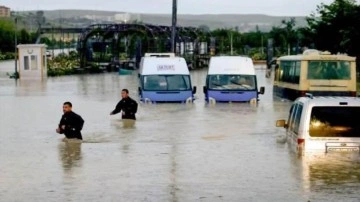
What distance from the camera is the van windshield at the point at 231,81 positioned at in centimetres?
4050

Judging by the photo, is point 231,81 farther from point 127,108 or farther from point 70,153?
point 70,153

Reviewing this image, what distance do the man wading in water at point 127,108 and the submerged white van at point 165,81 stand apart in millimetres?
9291

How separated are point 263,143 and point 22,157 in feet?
20.9

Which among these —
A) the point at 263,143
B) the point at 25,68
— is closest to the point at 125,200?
the point at 263,143

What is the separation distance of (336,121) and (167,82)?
2334 centimetres

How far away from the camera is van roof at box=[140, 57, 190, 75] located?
4091cm

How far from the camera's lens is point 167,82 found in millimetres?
40562

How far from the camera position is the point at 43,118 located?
108 feet

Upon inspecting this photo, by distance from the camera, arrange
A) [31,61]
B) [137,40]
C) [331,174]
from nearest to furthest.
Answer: [331,174]
[31,61]
[137,40]

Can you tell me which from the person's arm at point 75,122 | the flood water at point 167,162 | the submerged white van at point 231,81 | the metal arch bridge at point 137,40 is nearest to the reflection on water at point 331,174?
the flood water at point 167,162

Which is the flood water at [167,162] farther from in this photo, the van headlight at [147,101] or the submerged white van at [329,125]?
the van headlight at [147,101]

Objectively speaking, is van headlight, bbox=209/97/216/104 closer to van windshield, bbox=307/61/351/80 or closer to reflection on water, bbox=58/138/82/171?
van windshield, bbox=307/61/351/80

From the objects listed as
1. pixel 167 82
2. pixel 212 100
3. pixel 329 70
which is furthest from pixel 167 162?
pixel 167 82

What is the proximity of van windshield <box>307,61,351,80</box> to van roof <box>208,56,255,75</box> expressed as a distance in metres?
2.93
